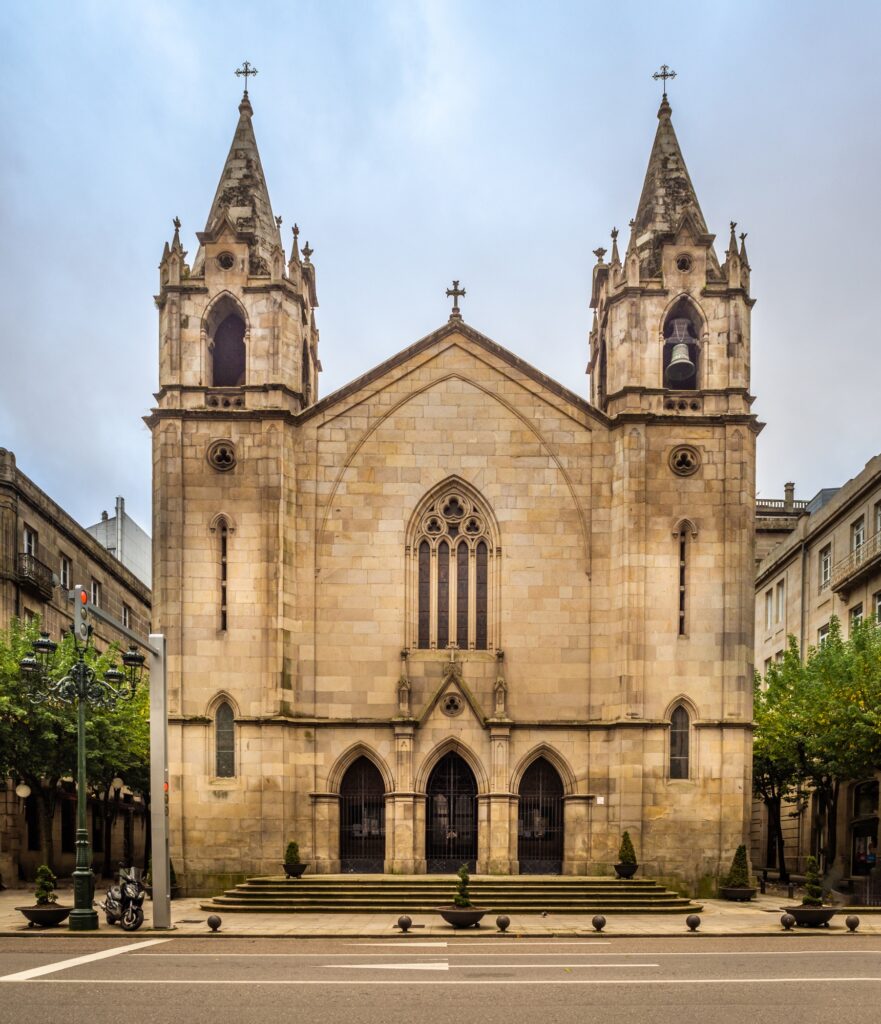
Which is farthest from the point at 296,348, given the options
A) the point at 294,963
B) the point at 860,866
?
the point at 860,866

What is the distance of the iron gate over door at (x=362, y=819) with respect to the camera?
33.1m

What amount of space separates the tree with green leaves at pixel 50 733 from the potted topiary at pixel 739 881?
60.2ft

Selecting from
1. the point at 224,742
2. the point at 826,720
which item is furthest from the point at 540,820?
the point at 826,720

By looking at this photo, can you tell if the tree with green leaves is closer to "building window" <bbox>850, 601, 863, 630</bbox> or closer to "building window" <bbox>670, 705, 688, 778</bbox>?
"building window" <bbox>670, 705, 688, 778</bbox>

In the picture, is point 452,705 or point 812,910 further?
point 452,705

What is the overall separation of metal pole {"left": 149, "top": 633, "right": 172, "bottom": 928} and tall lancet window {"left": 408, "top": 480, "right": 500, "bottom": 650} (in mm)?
8682

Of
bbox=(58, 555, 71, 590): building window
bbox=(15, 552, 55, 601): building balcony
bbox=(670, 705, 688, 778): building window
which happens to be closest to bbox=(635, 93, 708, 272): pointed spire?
bbox=(670, 705, 688, 778): building window

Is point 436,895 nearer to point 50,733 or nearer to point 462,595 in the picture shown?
point 462,595

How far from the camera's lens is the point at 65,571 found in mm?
50812

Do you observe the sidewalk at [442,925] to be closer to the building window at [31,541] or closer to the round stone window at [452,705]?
the round stone window at [452,705]

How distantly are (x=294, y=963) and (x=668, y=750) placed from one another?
15.3 meters

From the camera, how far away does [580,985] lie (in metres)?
17.5

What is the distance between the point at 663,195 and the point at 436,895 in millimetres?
21643

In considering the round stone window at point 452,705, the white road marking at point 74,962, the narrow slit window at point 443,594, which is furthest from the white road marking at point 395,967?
the narrow slit window at point 443,594
